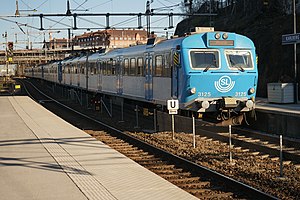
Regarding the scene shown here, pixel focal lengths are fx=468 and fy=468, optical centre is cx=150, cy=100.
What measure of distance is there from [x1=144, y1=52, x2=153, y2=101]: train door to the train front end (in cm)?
353

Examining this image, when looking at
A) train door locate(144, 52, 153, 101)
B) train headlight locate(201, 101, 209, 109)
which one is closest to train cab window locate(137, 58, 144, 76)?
train door locate(144, 52, 153, 101)

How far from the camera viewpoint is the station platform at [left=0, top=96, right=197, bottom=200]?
26.7ft

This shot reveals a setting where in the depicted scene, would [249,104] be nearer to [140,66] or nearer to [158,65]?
[158,65]

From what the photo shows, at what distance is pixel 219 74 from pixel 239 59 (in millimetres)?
1067

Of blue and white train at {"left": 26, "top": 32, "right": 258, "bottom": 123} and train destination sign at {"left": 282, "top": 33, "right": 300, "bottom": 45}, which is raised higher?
train destination sign at {"left": 282, "top": 33, "right": 300, "bottom": 45}

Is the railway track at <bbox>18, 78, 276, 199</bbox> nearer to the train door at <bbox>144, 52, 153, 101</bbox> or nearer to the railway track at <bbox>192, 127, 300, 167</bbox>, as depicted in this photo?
the railway track at <bbox>192, 127, 300, 167</bbox>

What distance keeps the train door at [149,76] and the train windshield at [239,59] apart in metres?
3.96

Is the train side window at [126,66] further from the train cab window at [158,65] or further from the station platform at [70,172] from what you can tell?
the station platform at [70,172]

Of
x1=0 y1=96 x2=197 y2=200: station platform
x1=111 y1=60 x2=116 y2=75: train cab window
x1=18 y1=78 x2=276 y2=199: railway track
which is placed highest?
x1=111 y1=60 x2=116 y2=75: train cab window

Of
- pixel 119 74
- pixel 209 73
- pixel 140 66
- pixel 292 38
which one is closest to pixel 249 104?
pixel 209 73

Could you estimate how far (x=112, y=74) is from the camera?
2652 cm

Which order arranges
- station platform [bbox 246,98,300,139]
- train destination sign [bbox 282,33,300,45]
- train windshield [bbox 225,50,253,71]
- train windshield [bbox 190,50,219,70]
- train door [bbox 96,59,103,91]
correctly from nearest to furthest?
train windshield [bbox 190,50,219,70] → train windshield [bbox 225,50,253,71] → station platform [bbox 246,98,300,139] → train destination sign [bbox 282,33,300,45] → train door [bbox 96,59,103,91]

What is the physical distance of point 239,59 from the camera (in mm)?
16438

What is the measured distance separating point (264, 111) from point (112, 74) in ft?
35.1
